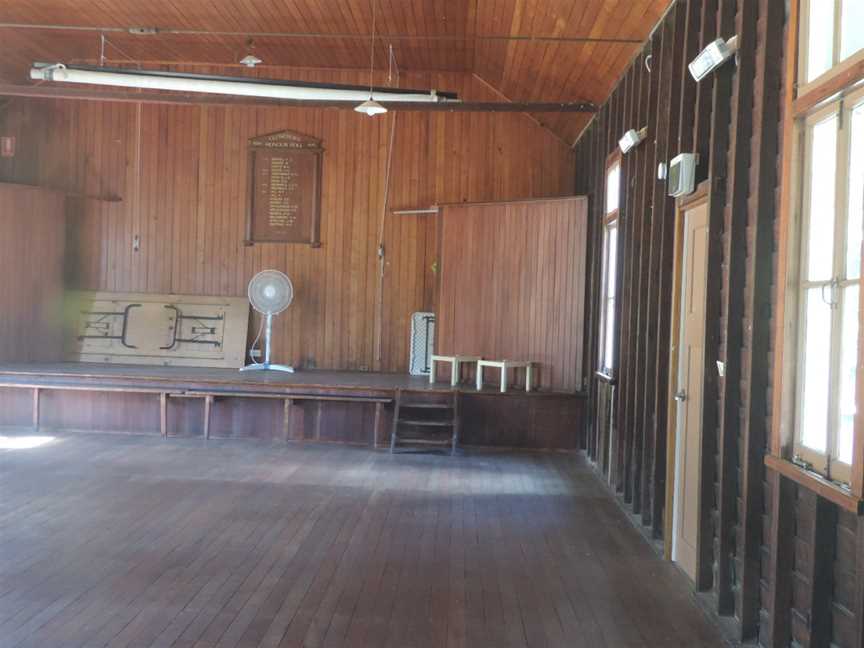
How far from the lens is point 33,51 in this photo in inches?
377

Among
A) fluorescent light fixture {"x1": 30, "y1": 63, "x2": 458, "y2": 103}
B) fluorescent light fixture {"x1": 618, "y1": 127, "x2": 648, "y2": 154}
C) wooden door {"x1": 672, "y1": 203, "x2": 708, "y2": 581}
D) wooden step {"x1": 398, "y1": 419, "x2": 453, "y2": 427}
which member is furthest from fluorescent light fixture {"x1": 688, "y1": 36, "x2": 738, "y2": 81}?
wooden step {"x1": 398, "y1": 419, "x2": 453, "y2": 427}

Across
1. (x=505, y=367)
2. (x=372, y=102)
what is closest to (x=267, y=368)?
(x=505, y=367)

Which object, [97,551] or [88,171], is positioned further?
[88,171]

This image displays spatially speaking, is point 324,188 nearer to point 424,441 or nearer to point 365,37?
point 365,37

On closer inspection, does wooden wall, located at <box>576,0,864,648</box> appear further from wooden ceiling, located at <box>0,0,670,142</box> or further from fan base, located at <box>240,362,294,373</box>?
fan base, located at <box>240,362,294,373</box>

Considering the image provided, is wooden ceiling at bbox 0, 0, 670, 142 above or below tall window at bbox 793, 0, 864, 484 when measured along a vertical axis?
above

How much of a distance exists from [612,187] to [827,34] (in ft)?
14.0

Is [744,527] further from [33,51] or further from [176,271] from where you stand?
[33,51]

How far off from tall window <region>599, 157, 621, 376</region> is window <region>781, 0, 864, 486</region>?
11.7 ft

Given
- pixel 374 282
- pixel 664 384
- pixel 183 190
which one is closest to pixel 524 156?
pixel 374 282

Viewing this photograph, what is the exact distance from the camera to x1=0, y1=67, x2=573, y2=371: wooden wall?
9906mm

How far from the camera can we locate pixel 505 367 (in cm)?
814

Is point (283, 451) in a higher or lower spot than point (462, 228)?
lower

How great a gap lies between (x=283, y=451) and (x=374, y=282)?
2852 millimetres
